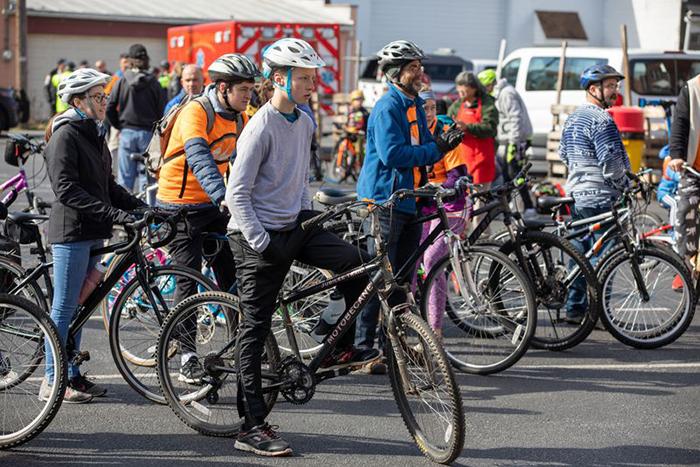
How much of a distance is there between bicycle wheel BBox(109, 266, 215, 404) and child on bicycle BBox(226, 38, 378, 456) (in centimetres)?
76

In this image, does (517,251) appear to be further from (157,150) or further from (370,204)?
(157,150)

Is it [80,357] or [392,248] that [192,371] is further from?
[392,248]

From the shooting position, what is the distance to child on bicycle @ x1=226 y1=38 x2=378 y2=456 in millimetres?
5504

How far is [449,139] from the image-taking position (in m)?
6.86

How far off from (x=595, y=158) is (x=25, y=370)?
434cm

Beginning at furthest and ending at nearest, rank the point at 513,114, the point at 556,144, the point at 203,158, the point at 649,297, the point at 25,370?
the point at 556,144 < the point at 513,114 < the point at 649,297 < the point at 203,158 < the point at 25,370

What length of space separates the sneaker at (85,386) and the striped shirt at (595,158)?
12.1 feet

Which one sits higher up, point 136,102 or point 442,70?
point 442,70

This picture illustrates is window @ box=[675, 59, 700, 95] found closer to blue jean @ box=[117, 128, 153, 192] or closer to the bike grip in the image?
blue jean @ box=[117, 128, 153, 192]

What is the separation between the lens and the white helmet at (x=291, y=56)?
546 centimetres

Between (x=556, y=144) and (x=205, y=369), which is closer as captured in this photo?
(x=205, y=369)

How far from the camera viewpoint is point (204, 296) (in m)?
5.88

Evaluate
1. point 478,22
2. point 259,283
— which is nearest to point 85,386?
point 259,283

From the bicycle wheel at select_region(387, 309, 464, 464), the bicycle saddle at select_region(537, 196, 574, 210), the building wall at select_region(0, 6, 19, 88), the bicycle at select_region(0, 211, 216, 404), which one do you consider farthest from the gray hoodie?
the building wall at select_region(0, 6, 19, 88)
